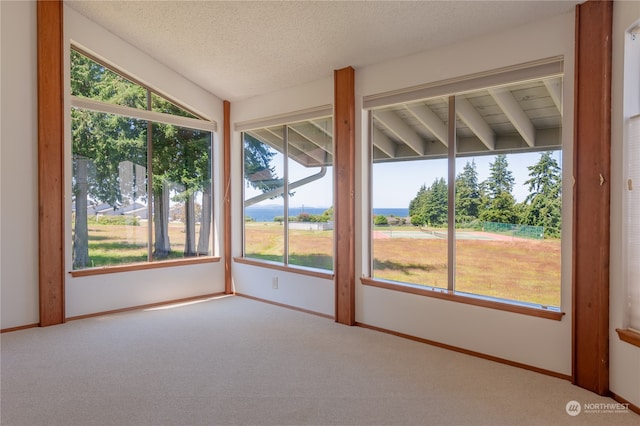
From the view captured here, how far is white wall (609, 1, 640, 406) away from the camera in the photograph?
241 centimetres

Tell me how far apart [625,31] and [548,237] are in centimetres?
142

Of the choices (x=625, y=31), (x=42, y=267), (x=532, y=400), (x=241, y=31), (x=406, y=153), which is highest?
(x=241, y=31)

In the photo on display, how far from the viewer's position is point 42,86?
391 centimetres

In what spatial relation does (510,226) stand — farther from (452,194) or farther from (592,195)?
(592,195)

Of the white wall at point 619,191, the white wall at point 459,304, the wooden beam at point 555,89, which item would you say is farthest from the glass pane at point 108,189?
the white wall at point 619,191

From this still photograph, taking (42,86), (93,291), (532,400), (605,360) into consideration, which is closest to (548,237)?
(605,360)

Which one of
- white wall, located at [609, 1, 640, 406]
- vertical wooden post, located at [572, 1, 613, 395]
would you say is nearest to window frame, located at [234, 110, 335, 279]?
vertical wooden post, located at [572, 1, 613, 395]

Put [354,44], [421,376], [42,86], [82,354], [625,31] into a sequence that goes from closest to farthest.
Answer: [625,31], [421,376], [82,354], [354,44], [42,86]

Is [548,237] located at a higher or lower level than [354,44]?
lower

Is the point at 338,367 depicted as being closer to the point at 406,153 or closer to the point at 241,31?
the point at 406,153

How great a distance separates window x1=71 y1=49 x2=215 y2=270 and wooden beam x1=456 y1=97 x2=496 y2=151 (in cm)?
Result: 335

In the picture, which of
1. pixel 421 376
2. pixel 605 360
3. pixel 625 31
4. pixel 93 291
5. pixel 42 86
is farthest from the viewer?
pixel 93 291

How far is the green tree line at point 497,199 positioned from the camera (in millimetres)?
2959

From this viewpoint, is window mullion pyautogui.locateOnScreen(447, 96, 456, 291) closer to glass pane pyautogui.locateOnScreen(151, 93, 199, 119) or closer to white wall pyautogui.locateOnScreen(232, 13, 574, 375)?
white wall pyautogui.locateOnScreen(232, 13, 574, 375)
